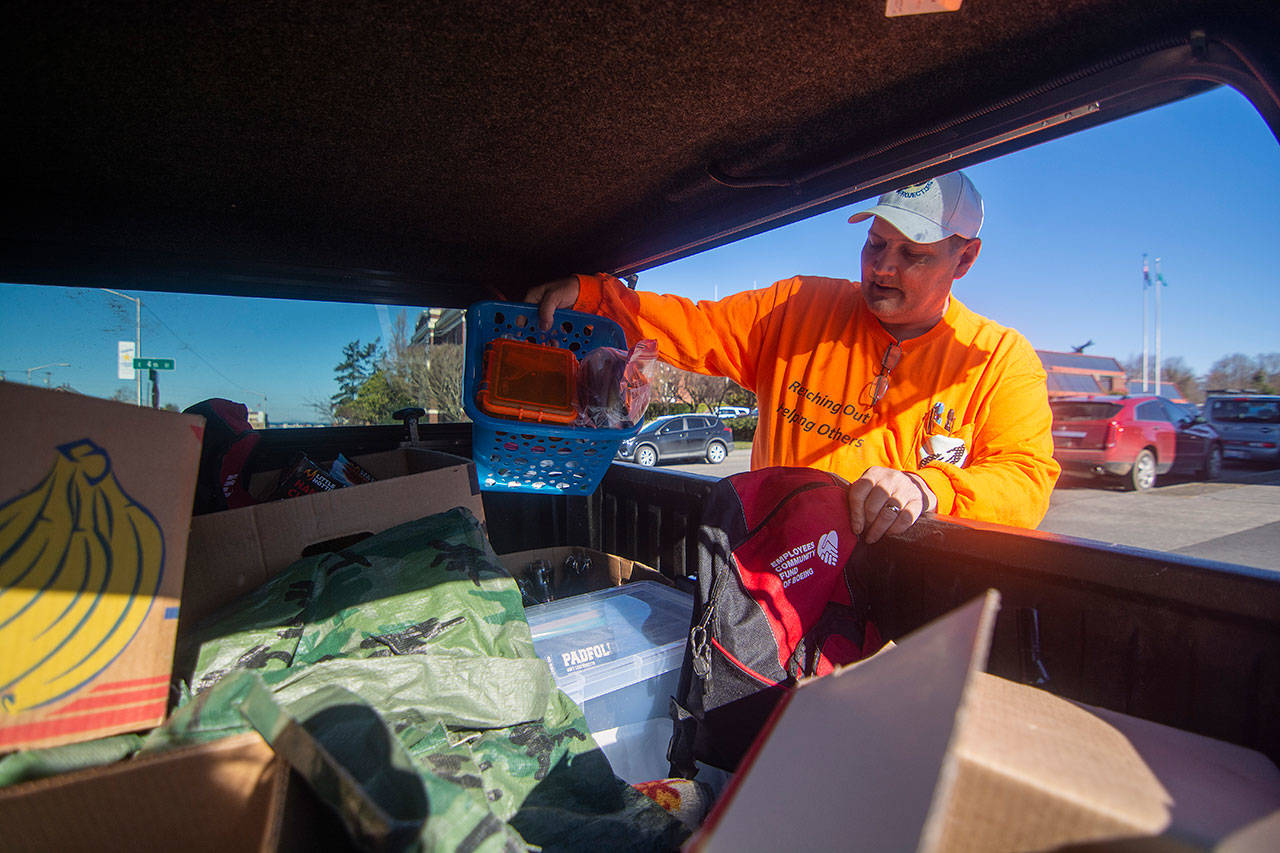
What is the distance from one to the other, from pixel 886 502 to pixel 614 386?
0.97 m

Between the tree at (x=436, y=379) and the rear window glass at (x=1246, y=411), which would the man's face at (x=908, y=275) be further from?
the rear window glass at (x=1246, y=411)

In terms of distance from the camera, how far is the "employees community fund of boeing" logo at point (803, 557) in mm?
1335

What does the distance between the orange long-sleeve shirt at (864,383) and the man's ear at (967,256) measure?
15cm

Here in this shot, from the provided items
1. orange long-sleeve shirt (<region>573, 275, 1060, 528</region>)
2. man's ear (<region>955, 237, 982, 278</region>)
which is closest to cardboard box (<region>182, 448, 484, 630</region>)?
orange long-sleeve shirt (<region>573, 275, 1060, 528</region>)

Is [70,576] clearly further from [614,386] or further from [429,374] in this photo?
[429,374]

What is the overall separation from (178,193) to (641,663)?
1.97 m

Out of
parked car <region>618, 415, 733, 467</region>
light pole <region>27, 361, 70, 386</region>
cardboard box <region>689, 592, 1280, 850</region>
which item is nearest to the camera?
cardboard box <region>689, 592, 1280, 850</region>

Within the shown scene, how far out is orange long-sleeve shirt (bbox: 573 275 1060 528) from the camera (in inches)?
61.3

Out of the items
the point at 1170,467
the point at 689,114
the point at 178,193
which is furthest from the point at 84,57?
the point at 1170,467

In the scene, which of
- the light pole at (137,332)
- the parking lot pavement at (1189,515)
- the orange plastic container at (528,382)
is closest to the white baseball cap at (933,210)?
the orange plastic container at (528,382)

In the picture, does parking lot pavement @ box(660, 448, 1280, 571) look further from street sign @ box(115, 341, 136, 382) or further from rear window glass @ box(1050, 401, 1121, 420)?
street sign @ box(115, 341, 136, 382)

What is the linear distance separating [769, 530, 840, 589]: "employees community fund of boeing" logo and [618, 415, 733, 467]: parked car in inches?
454

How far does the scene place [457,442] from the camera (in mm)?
2928

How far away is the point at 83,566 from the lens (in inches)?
34.4
